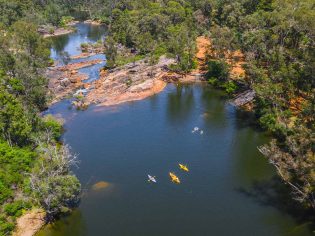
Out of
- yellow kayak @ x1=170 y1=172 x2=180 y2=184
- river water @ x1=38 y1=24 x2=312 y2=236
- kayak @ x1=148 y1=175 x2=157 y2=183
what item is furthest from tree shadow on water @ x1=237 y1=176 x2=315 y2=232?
kayak @ x1=148 y1=175 x2=157 y2=183

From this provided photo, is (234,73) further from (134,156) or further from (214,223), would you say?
(214,223)

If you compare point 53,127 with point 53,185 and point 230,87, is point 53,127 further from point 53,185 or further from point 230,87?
point 230,87

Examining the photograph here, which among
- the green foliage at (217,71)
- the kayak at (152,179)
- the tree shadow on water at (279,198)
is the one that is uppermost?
the green foliage at (217,71)

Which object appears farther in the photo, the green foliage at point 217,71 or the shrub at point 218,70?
the green foliage at point 217,71

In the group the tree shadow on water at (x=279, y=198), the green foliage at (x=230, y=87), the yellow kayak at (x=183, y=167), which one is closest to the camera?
the tree shadow on water at (x=279, y=198)

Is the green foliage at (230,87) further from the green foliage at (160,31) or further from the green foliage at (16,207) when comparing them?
the green foliage at (16,207)

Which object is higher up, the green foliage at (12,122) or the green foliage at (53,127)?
the green foliage at (12,122)

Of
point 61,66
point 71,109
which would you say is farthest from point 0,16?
point 71,109

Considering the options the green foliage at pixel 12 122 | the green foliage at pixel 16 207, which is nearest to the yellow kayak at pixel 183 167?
the green foliage at pixel 16 207
